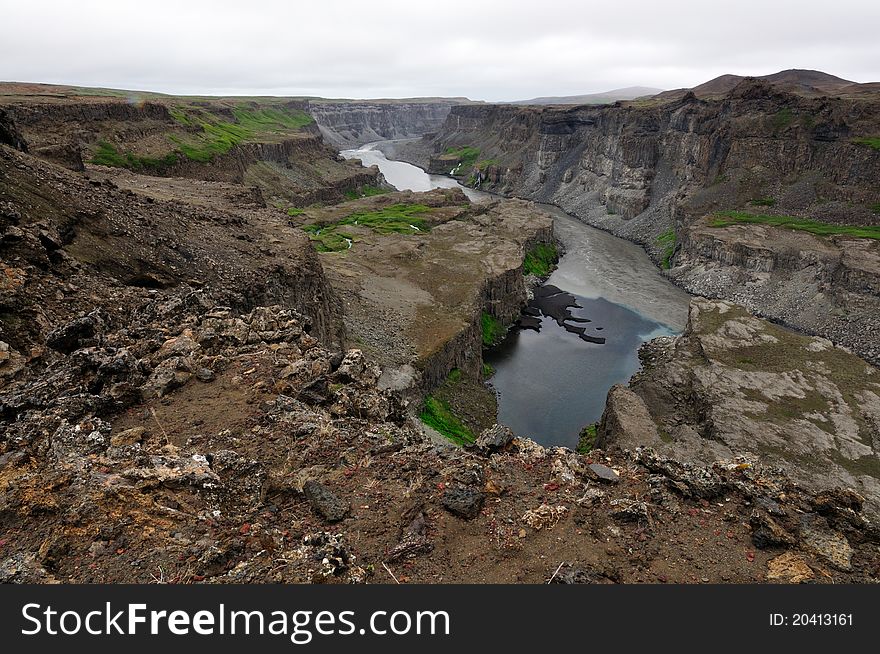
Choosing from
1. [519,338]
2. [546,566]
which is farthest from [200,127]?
[546,566]

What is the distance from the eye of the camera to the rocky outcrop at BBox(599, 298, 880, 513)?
30391mm

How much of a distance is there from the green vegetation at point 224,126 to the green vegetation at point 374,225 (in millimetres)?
20351

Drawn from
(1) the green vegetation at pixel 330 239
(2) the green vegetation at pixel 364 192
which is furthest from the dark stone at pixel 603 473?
(2) the green vegetation at pixel 364 192

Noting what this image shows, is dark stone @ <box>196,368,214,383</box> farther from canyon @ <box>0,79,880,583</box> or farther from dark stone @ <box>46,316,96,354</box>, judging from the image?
dark stone @ <box>46,316,96,354</box>

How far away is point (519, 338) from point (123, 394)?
46.4 meters

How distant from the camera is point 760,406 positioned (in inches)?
1369

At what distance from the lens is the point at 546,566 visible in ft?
34.5

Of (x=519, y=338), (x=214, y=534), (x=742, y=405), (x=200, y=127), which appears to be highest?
(x=200, y=127)

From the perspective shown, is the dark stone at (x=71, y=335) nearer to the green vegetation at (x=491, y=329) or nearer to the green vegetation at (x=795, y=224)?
the green vegetation at (x=491, y=329)

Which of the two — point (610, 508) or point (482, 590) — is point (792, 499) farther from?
point (482, 590)

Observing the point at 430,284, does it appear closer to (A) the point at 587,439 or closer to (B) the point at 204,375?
(A) the point at 587,439

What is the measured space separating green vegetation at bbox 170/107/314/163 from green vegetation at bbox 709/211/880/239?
81025mm

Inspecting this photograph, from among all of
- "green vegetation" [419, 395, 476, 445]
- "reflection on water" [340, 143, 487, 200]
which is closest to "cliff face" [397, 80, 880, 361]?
"reflection on water" [340, 143, 487, 200]

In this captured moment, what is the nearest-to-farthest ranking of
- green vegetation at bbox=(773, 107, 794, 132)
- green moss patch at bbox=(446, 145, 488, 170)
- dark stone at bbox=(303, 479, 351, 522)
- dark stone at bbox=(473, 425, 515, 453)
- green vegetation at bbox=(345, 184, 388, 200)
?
dark stone at bbox=(303, 479, 351, 522)
dark stone at bbox=(473, 425, 515, 453)
green vegetation at bbox=(773, 107, 794, 132)
green vegetation at bbox=(345, 184, 388, 200)
green moss patch at bbox=(446, 145, 488, 170)
